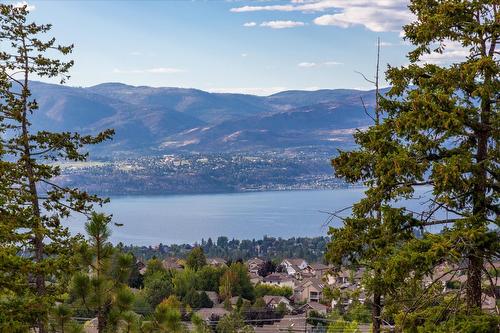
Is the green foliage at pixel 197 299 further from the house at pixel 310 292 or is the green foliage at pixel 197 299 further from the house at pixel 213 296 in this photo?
the house at pixel 310 292

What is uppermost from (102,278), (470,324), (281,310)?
(470,324)

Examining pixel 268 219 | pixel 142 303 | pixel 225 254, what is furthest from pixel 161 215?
pixel 142 303

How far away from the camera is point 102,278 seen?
8.76m

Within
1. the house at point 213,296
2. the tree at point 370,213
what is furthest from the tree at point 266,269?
the tree at point 370,213

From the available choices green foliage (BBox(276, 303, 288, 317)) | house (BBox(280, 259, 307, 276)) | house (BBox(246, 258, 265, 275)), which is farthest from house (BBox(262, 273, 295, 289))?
green foliage (BBox(276, 303, 288, 317))

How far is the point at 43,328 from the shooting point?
8.95 m

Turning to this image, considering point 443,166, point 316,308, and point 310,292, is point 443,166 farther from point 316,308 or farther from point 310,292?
point 310,292

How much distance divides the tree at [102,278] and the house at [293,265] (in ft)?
258

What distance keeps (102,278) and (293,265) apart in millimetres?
82922

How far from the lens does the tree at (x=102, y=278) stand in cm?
870

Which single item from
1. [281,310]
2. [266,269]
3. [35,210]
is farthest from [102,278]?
[266,269]

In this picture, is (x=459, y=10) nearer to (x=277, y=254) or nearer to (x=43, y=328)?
(x=43, y=328)

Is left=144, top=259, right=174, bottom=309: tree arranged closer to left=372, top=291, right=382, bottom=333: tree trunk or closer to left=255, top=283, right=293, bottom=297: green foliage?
left=255, top=283, right=293, bottom=297: green foliage

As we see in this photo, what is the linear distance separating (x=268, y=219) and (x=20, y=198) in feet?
544
